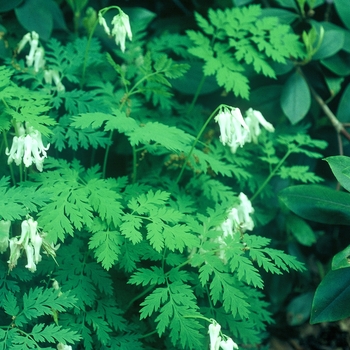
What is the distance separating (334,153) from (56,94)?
1.23 m

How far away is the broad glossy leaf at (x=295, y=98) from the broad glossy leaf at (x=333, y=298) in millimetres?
655

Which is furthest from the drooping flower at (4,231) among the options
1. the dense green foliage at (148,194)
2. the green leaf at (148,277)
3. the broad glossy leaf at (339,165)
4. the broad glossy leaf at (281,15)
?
the broad glossy leaf at (281,15)

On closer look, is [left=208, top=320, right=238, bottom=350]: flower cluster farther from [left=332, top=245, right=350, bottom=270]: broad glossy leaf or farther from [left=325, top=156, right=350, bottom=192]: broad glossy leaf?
[left=325, top=156, right=350, bottom=192]: broad glossy leaf

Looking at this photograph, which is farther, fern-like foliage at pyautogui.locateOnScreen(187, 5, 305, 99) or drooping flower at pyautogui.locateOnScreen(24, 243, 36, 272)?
fern-like foliage at pyautogui.locateOnScreen(187, 5, 305, 99)

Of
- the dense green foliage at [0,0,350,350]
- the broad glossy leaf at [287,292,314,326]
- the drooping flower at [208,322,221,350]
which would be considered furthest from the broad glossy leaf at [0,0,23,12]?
the broad glossy leaf at [287,292,314,326]

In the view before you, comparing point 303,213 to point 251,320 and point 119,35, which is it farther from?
point 119,35

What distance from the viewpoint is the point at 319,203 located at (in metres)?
1.67

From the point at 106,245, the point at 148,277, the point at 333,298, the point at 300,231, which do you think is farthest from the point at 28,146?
the point at 300,231

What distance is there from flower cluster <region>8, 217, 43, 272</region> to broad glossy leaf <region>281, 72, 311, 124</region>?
3.73 feet

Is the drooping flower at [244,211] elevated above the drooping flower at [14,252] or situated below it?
below

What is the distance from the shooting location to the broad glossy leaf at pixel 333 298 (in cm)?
155

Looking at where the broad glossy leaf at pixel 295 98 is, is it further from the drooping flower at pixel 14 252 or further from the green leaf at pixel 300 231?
the drooping flower at pixel 14 252

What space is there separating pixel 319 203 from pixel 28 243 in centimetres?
96

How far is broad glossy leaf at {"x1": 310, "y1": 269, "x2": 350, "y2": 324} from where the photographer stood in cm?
155
